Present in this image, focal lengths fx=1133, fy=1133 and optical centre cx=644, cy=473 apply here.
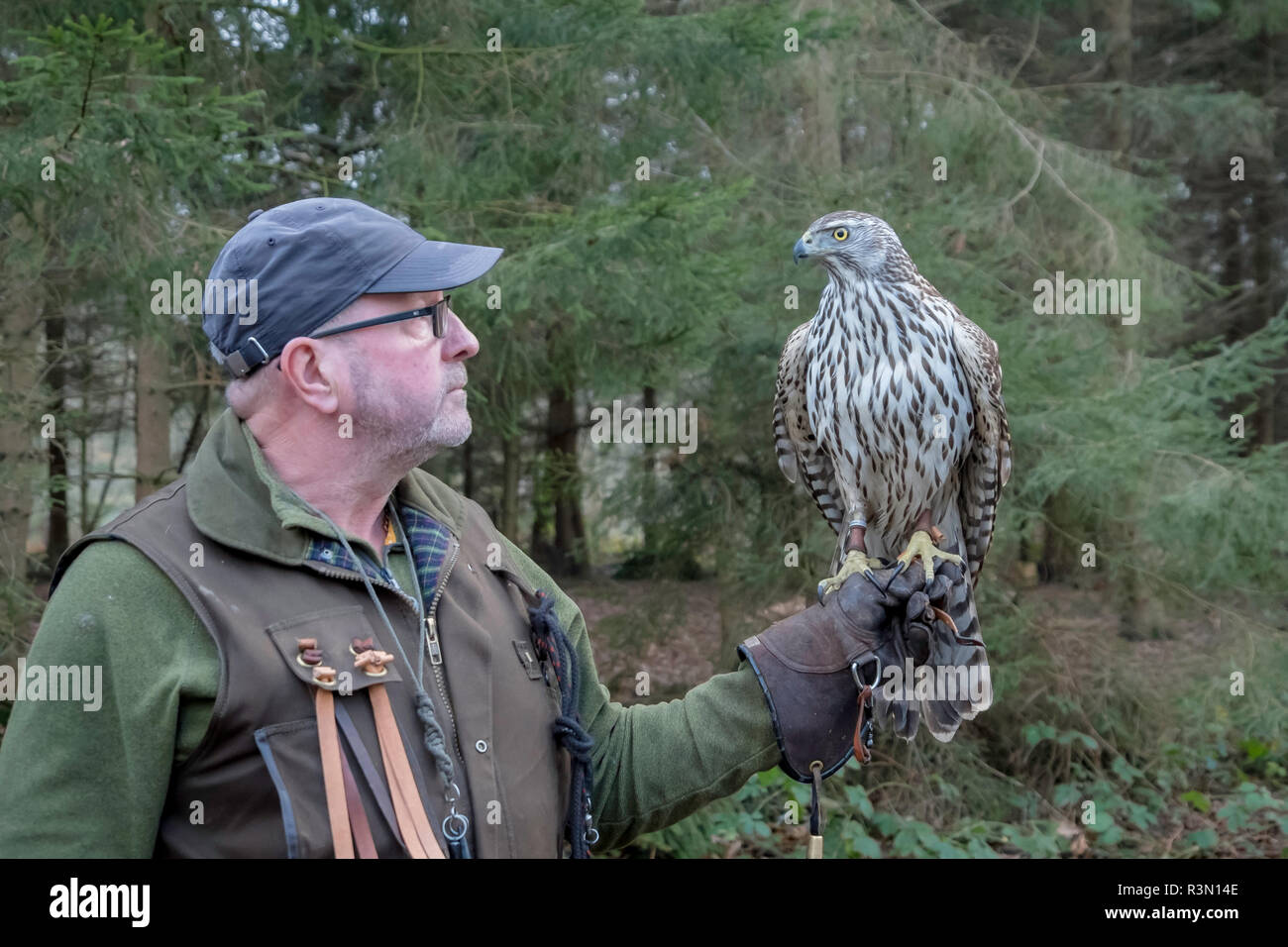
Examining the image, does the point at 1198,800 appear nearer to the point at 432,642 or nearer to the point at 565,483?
the point at 565,483

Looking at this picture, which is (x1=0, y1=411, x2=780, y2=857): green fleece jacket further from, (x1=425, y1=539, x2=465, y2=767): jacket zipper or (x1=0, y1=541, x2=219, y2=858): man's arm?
(x1=425, y1=539, x2=465, y2=767): jacket zipper

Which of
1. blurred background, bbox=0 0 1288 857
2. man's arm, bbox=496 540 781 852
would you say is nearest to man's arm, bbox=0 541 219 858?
man's arm, bbox=496 540 781 852

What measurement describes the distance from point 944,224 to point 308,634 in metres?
5.08

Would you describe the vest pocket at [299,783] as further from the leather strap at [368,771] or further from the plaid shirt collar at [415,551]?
the plaid shirt collar at [415,551]

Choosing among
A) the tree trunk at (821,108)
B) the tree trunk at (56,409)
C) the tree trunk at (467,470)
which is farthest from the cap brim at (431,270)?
the tree trunk at (467,470)

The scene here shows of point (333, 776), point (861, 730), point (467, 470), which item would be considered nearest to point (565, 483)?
point (467, 470)

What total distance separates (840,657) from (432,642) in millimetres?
858

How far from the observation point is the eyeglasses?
2.03 meters

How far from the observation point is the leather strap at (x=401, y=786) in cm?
187

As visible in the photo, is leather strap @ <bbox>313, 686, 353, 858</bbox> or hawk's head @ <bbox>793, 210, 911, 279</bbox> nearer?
leather strap @ <bbox>313, 686, 353, 858</bbox>

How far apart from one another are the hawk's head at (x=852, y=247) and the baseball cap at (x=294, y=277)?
1.42 m

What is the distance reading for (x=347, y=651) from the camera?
1.88 metres

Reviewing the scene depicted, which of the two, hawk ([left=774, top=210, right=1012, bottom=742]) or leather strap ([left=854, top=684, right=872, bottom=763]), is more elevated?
hawk ([left=774, top=210, right=1012, bottom=742])

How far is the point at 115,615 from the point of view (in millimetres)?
1752
